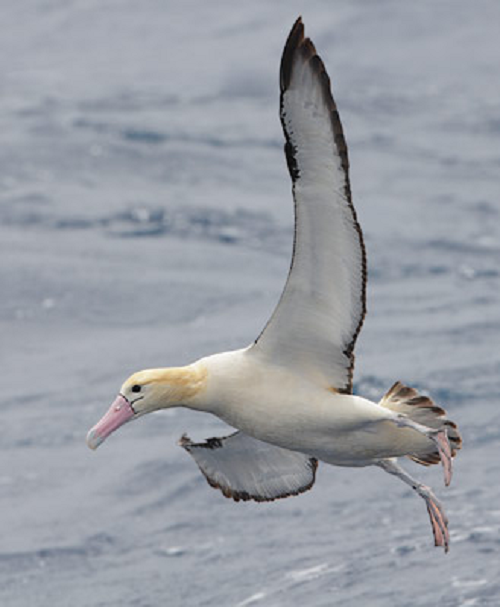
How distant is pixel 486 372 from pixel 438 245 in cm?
798

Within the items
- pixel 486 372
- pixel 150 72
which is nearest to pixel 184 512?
pixel 486 372

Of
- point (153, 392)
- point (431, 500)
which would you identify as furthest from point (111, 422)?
point (431, 500)

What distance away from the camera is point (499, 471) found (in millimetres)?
19672

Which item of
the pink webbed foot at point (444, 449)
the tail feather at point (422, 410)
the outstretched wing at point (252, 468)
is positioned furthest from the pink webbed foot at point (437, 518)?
the outstretched wing at point (252, 468)

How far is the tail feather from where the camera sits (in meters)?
10.2

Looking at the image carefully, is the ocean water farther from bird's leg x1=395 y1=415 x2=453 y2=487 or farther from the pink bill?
the pink bill

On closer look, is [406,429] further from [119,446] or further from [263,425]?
[119,446]

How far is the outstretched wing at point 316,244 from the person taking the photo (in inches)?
345

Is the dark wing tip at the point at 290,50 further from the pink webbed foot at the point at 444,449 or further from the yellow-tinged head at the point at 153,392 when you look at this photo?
the pink webbed foot at the point at 444,449

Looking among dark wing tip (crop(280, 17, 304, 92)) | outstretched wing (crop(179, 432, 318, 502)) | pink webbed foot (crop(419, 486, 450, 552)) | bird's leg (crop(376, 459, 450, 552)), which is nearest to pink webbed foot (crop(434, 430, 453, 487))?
bird's leg (crop(376, 459, 450, 552))

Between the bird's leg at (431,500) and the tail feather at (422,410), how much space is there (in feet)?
0.80

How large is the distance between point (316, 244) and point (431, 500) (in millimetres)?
2240

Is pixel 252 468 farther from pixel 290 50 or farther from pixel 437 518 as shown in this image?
pixel 290 50

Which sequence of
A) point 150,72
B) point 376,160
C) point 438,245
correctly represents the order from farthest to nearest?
point 150,72, point 376,160, point 438,245
